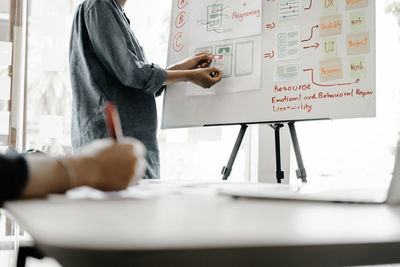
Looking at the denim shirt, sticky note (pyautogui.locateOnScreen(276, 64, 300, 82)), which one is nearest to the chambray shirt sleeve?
the denim shirt

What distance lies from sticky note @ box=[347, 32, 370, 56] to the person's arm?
118 cm

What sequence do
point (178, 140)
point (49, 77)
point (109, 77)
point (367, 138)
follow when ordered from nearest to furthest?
point (109, 77)
point (367, 138)
point (49, 77)
point (178, 140)

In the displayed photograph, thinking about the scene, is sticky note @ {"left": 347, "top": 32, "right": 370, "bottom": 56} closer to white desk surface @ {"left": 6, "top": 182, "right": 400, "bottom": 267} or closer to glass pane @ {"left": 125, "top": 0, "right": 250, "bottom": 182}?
white desk surface @ {"left": 6, "top": 182, "right": 400, "bottom": 267}

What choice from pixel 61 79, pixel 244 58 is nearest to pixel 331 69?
pixel 244 58

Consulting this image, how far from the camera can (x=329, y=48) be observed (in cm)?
173

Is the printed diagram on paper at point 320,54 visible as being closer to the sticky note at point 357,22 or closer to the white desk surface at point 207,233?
the sticky note at point 357,22

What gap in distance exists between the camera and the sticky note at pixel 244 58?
191 centimetres

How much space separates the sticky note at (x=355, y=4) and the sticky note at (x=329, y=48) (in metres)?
0.13

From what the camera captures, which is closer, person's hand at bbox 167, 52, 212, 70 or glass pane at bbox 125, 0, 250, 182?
person's hand at bbox 167, 52, 212, 70

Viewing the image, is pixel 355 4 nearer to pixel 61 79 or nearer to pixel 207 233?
pixel 207 233

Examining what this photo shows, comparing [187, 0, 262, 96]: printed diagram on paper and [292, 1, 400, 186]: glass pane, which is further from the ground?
[187, 0, 262, 96]: printed diagram on paper

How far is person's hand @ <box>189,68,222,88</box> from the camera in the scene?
6.18 ft

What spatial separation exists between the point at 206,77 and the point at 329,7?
54cm

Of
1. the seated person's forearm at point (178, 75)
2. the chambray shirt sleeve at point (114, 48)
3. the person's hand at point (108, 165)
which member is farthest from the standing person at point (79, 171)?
the seated person's forearm at point (178, 75)
